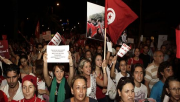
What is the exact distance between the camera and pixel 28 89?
10.8 ft

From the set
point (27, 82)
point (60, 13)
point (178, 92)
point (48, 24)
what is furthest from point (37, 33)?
point (60, 13)

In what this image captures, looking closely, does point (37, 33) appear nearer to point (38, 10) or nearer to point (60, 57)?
point (60, 57)

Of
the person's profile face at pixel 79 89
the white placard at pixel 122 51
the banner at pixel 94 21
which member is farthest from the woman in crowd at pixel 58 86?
the white placard at pixel 122 51

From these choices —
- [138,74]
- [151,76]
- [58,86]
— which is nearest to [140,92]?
[138,74]

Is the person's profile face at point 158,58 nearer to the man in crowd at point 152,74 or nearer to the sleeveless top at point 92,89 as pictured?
the man in crowd at point 152,74

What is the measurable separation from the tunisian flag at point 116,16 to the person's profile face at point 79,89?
2.03 meters

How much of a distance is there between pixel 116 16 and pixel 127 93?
2.37 m

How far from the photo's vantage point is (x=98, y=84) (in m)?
4.52

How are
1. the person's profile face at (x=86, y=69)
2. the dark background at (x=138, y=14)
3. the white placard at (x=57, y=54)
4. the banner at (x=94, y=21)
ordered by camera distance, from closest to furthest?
1. the white placard at (x=57, y=54)
2. the person's profile face at (x=86, y=69)
3. the banner at (x=94, y=21)
4. the dark background at (x=138, y=14)

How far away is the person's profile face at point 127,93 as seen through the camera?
9.91 feet

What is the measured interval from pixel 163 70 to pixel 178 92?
3.17ft

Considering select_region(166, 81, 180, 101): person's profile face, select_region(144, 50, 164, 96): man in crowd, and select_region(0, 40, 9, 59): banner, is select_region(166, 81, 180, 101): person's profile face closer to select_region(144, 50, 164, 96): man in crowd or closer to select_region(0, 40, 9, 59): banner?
select_region(144, 50, 164, 96): man in crowd

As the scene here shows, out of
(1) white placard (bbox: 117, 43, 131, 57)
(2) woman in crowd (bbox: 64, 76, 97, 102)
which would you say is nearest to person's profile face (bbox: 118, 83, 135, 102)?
(2) woman in crowd (bbox: 64, 76, 97, 102)

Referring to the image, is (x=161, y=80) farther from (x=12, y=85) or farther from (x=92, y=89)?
(x=12, y=85)
